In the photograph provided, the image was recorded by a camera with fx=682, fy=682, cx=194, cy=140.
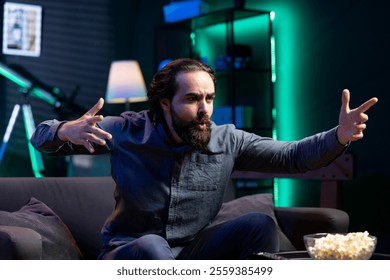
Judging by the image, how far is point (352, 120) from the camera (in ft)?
6.72

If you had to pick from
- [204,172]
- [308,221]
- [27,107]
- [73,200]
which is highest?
[27,107]

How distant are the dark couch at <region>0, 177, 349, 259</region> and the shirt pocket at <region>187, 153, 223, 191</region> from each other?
54cm

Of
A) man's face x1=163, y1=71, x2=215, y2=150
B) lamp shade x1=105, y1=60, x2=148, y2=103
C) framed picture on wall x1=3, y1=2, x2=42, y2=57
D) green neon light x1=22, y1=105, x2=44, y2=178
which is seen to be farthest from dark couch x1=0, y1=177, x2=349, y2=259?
framed picture on wall x1=3, y1=2, x2=42, y2=57

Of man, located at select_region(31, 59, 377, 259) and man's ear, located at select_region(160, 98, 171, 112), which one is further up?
man's ear, located at select_region(160, 98, 171, 112)

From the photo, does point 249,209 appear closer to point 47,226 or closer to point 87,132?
point 47,226

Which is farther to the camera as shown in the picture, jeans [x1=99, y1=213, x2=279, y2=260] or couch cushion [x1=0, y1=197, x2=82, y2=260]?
couch cushion [x1=0, y1=197, x2=82, y2=260]

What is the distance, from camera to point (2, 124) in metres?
6.20

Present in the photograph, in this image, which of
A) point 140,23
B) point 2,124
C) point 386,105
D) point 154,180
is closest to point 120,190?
Answer: point 154,180

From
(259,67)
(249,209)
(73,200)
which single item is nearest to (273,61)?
(259,67)

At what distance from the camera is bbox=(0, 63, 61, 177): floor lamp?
20.1ft

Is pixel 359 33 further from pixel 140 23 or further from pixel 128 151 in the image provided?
pixel 128 151

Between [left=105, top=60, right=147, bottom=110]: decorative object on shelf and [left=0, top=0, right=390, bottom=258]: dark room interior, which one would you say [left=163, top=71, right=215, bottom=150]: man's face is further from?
[left=105, top=60, right=147, bottom=110]: decorative object on shelf

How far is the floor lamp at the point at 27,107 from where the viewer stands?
6121 mm

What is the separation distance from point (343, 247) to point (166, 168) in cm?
74
